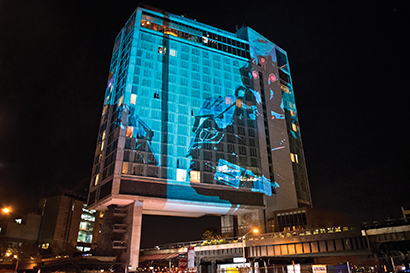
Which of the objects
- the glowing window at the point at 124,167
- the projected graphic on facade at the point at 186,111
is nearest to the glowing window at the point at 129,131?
the projected graphic on facade at the point at 186,111

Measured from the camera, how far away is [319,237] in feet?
132

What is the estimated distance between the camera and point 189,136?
73.6 m

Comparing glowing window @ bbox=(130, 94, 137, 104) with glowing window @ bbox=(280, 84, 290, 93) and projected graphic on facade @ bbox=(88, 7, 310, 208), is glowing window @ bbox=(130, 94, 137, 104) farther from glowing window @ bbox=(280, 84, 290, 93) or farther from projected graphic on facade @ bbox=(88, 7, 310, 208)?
glowing window @ bbox=(280, 84, 290, 93)

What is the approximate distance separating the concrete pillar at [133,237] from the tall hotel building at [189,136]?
9.0 inches

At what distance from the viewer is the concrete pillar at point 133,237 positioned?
196 feet

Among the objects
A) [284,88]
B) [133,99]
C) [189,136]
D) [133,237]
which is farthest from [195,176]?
[284,88]

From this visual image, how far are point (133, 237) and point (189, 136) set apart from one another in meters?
27.1

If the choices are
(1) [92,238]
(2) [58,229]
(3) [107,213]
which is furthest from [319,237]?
(1) [92,238]

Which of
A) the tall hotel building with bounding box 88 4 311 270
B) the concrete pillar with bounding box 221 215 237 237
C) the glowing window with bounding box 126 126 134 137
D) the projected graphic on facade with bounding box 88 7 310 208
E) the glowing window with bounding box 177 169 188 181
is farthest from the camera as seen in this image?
the concrete pillar with bounding box 221 215 237 237

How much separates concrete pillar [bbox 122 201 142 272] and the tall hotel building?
23cm

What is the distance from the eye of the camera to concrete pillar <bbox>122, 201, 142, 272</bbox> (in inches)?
2352

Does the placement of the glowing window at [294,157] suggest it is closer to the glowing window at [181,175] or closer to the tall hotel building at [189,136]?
the tall hotel building at [189,136]

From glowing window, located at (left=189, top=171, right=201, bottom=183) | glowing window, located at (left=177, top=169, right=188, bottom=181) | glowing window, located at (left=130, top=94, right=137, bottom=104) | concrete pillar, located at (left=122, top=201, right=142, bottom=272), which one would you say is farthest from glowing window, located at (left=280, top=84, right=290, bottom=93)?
concrete pillar, located at (left=122, top=201, right=142, bottom=272)

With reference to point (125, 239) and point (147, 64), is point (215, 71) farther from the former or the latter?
point (125, 239)
